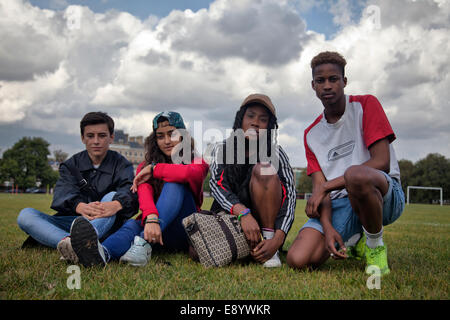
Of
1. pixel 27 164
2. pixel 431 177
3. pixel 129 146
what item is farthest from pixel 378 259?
pixel 129 146

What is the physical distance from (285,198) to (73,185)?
247 cm

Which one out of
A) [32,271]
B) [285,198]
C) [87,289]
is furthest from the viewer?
[285,198]

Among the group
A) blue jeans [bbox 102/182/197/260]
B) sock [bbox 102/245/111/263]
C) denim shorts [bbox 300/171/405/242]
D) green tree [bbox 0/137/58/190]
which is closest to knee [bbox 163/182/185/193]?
blue jeans [bbox 102/182/197/260]

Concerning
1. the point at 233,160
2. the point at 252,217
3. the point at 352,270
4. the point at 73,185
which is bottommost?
the point at 352,270

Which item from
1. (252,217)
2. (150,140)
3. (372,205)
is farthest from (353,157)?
(150,140)

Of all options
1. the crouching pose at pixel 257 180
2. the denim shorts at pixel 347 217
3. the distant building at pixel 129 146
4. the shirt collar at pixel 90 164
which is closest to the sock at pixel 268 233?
the crouching pose at pixel 257 180

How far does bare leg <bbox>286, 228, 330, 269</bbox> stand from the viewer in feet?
11.5

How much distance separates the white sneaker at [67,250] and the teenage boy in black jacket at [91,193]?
479mm

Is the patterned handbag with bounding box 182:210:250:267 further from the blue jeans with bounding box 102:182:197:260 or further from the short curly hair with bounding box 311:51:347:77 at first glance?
the short curly hair with bounding box 311:51:347:77

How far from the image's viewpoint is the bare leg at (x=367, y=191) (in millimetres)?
3061

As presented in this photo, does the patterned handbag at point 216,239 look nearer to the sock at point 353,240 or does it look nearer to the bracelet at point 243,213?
the bracelet at point 243,213

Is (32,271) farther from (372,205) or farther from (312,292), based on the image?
(372,205)

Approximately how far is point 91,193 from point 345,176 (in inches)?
114

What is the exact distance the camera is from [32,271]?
312cm
